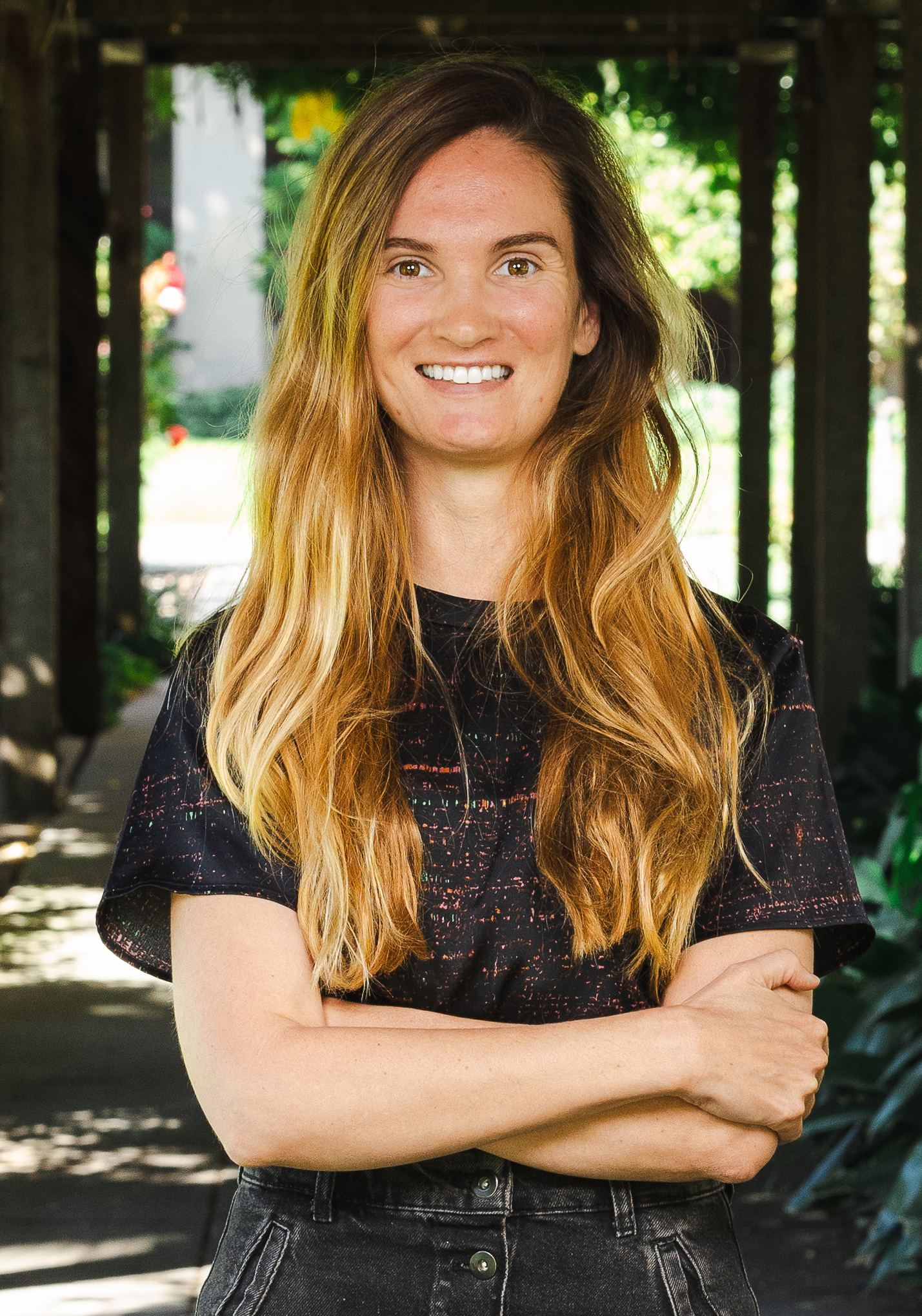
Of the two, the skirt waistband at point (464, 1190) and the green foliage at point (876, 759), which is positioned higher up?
the skirt waistband at point (464, 1190)

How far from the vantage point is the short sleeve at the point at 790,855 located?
163cm

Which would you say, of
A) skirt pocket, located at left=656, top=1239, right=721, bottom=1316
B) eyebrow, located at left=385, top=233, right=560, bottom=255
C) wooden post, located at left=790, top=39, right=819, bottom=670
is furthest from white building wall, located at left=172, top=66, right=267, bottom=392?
skirt pocket, located at left=656, top=1239, right=721, bottom=1316

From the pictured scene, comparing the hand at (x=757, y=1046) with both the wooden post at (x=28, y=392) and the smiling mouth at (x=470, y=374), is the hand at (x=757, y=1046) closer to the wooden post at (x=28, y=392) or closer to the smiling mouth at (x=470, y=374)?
the smiling mouth at (x=470, y=374)

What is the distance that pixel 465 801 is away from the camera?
161cm

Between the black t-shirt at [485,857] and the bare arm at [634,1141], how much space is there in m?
0.05

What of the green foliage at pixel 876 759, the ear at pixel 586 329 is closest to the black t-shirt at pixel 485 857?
the ear at pixel 586 329

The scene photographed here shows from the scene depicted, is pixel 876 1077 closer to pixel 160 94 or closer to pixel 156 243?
pixel 160 94

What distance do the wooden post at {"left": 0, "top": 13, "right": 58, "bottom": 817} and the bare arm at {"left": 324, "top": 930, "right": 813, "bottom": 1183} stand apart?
5.53 m

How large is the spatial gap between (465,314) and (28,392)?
5.41 meters

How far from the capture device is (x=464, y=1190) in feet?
5.06

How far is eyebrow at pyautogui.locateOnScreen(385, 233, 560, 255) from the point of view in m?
1.70

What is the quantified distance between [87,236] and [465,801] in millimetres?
7168

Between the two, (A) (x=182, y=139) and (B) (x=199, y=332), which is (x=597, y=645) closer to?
(B) (x=199, y=332)

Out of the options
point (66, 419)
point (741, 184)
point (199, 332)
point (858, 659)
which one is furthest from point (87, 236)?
point (199, 332)
